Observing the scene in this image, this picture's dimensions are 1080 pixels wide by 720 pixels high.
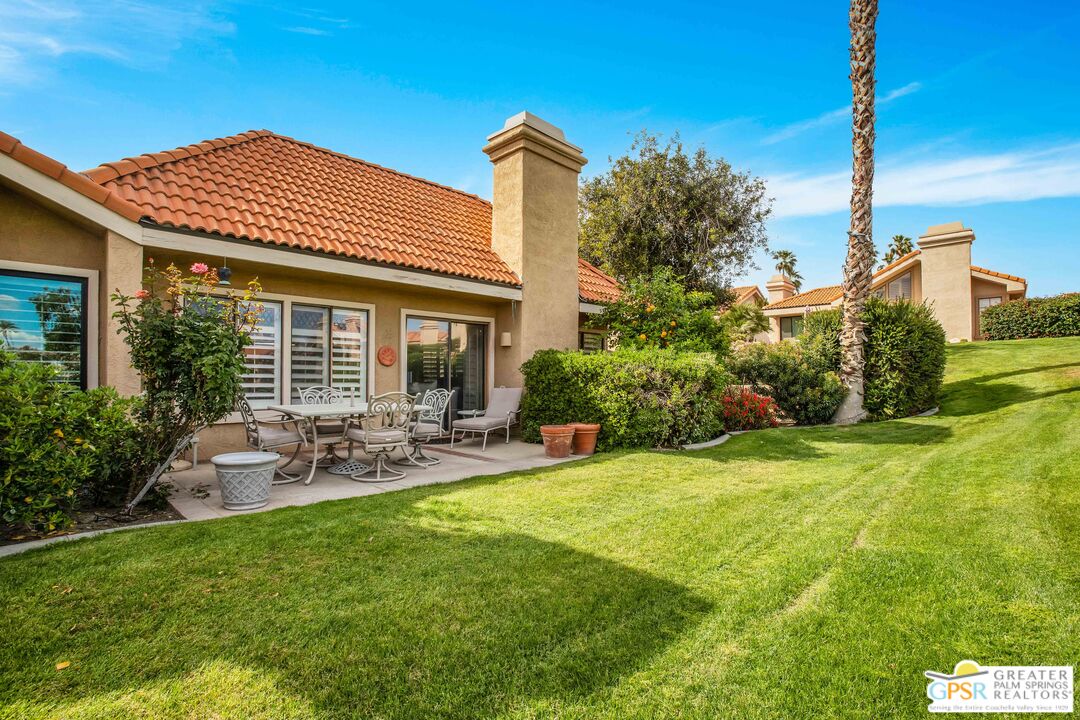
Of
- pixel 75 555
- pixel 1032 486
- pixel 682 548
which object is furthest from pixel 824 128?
pixel 75 555

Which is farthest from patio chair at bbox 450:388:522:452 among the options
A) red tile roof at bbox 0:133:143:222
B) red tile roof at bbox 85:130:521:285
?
red tile roof at bbox 0:133:143:222

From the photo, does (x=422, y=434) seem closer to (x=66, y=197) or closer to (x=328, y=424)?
(x=328, y=424)

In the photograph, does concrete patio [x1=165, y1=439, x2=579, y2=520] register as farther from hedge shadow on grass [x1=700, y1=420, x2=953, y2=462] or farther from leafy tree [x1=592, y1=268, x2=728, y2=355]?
leafy tree [x1=592, y1=268, x2=728, y2=355]

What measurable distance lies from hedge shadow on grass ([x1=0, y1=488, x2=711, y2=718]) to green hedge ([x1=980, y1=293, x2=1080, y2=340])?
29.1 metres

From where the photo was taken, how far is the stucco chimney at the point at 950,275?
25.2 metres

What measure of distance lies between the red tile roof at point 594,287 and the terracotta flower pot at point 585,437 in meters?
4.63

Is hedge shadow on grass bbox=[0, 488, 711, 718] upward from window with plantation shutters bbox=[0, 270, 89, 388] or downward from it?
downward

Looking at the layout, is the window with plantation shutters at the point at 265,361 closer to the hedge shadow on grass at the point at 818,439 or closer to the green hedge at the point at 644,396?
the green hedge at the point at 644,396

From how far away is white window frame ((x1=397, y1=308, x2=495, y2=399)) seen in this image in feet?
33.4

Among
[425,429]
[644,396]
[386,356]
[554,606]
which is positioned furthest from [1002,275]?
[554,606]

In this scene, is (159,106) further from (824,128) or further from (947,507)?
(824,128)

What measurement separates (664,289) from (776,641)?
30.1ft

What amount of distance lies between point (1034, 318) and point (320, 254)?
30054 millimetres

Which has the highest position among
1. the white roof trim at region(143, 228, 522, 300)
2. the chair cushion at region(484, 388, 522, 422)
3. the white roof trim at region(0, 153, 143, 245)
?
the white roof trim at region(0, 153, 143, 245)
